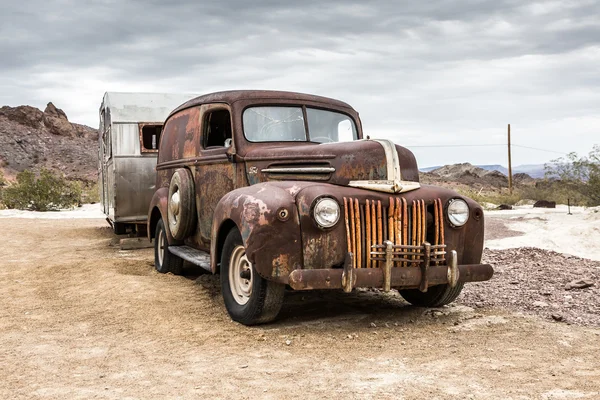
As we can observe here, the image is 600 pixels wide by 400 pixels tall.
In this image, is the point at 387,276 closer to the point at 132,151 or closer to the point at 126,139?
the point at 132,151

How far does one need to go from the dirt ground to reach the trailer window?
4297 millimetres

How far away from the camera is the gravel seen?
591cm

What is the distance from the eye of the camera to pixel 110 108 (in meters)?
11.2

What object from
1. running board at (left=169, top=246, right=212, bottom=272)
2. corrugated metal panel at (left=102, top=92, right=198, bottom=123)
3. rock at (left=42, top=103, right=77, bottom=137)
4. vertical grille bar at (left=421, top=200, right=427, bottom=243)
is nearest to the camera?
vertical grille bar at (left=421, top=200, right=427, bottom=243)

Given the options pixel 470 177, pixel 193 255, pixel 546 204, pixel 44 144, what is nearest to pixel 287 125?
pixel 193 255

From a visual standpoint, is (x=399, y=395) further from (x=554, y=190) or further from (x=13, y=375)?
(x=554, y=190)

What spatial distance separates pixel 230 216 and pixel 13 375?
1967 millimetres

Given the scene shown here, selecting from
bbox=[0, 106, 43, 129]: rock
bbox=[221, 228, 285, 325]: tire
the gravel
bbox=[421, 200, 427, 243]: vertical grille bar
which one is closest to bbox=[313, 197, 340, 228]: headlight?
bbox=[221, 228, 285, 325]: tire

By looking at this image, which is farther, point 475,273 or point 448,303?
point 448,303

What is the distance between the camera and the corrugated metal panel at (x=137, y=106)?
445 inches

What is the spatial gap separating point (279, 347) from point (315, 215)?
100 cm

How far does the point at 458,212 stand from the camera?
5496mm

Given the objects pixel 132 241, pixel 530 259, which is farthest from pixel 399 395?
pixel 132 241

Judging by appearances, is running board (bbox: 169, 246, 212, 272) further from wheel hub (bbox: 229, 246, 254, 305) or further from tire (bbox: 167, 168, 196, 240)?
wheel hub (bbox: 229, 246, 254, 305)
